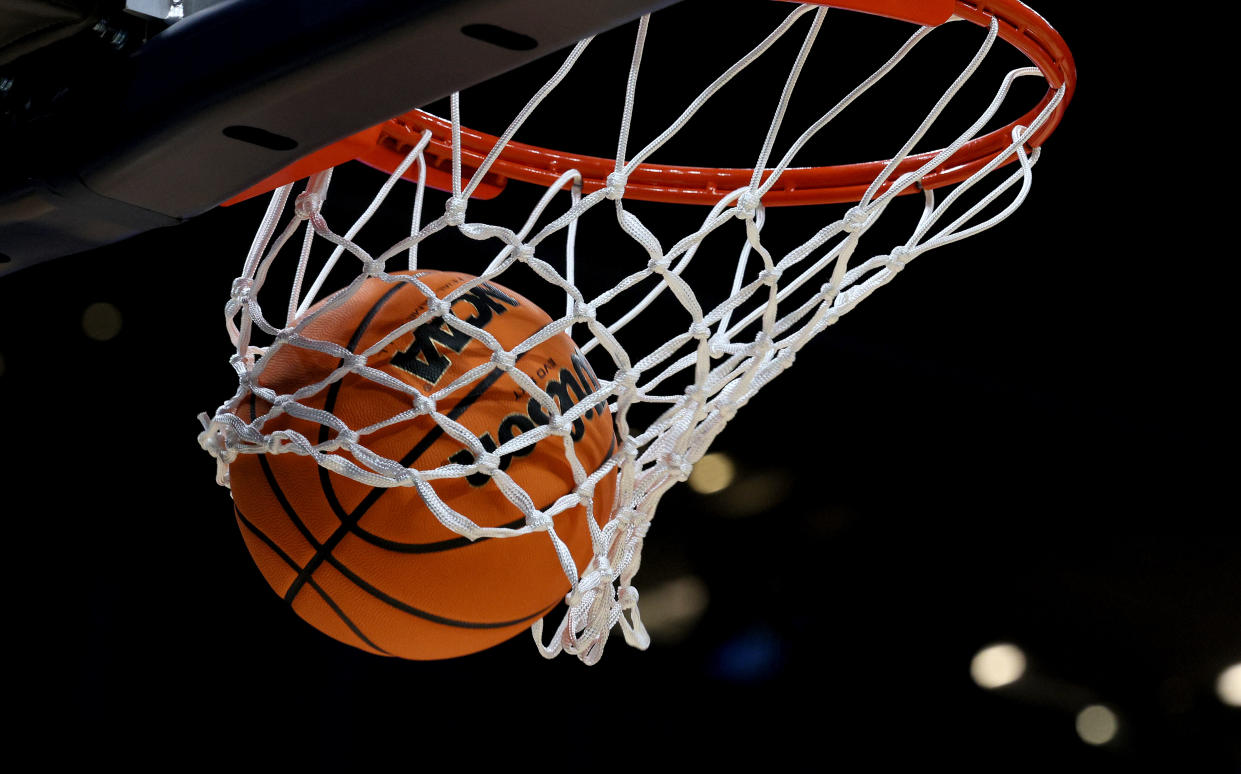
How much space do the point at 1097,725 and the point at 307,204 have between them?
2.33 metres

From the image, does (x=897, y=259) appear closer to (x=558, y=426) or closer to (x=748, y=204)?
(x=748, y=204)

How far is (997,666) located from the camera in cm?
253

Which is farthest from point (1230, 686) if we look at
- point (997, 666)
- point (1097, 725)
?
point (997, 666)

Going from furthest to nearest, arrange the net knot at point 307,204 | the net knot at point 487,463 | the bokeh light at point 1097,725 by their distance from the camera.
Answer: the bokeh light at point 1097,725
the net knot at point 307,204
the net knot at point 487,463

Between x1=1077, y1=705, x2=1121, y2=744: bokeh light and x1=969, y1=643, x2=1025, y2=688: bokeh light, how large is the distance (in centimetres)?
17

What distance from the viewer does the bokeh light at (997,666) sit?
2525mm

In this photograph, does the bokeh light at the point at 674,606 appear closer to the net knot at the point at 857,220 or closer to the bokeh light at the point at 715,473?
the bokeh light at the point at 715,473

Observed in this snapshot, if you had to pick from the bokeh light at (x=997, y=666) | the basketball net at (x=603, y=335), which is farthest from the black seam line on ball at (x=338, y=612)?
the bokeh light at (x=997, y=666)

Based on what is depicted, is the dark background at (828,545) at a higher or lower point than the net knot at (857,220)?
lower

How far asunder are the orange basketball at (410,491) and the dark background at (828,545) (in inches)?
53.9

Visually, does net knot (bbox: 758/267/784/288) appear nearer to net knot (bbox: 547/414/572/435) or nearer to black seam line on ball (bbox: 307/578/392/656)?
net knot (bbox: 547/414/572/435)

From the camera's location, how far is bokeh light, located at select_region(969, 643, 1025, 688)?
2525mm

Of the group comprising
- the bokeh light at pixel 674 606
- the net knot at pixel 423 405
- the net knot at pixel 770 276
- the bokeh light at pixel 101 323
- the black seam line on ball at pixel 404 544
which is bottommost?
the bokeh light at pixel 674 606

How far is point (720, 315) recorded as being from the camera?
94 centimetres
